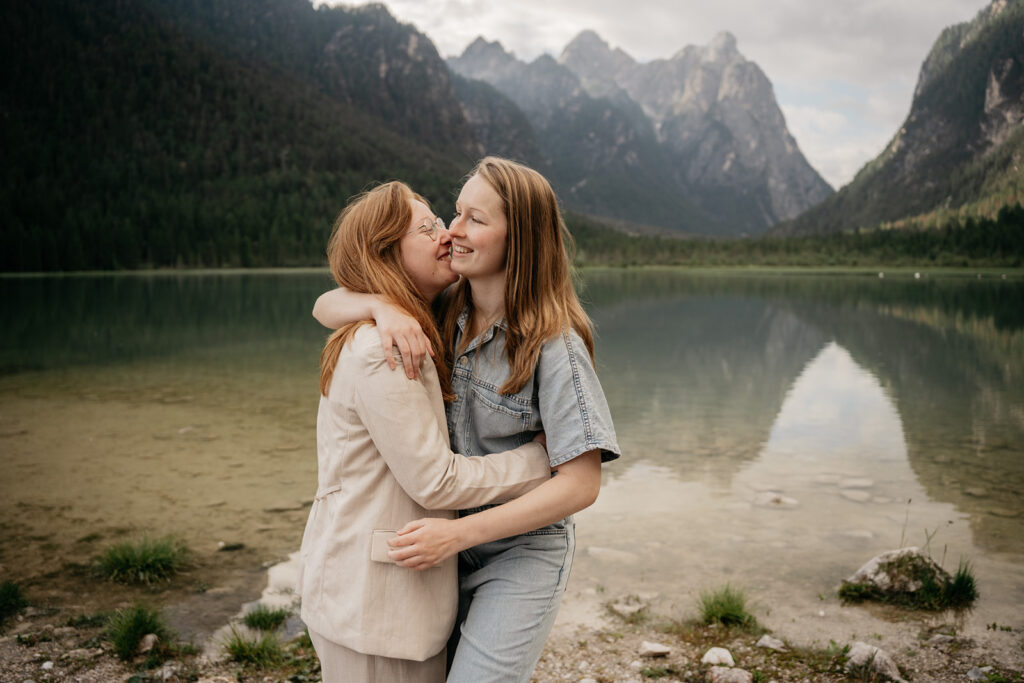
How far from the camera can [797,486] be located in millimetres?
9906

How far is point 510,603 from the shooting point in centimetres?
255

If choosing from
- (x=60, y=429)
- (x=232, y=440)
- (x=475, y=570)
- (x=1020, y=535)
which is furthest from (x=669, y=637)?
(x=60, y=429)

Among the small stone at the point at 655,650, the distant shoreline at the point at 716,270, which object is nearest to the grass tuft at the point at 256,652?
the small stone at the point at 655,650

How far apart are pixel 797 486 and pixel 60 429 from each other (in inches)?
440

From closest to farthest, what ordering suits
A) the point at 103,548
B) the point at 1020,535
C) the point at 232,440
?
→ the point at 103,548
the point at 1020,535
the point at 232,440

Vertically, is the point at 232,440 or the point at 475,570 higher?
the point at 475,570

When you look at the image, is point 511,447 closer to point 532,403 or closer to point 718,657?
point 532,403

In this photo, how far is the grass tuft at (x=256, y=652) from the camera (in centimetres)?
491

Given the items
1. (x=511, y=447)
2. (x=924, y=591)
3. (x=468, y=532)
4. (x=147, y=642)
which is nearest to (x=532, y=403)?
(x=511, y=447)

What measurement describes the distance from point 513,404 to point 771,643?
3.56 m

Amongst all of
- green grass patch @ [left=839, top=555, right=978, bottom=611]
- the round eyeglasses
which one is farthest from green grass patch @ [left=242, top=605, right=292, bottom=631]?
green grass patch @ [left=839, top=555, right=978, bottom=611]

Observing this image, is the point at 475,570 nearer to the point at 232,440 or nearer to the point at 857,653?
the point at 857,653

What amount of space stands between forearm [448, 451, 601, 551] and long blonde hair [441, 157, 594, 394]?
34 centimetres

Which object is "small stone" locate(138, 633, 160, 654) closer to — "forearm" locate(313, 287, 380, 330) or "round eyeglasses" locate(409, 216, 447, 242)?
"forearm" locate(313, 287, 380, 330)
